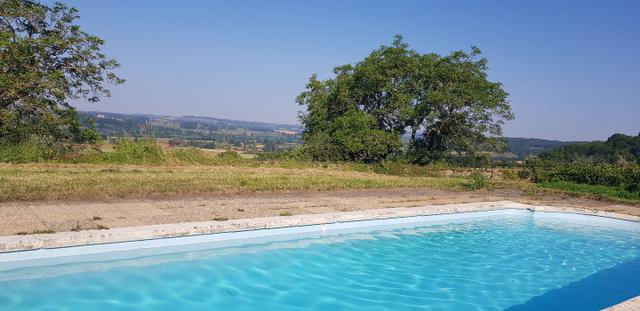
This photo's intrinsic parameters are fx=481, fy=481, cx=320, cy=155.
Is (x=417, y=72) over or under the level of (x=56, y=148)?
over

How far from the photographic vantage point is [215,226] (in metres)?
6.64

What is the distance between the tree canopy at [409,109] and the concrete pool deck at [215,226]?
1074 cm

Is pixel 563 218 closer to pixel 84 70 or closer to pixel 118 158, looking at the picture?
pixel 118 158

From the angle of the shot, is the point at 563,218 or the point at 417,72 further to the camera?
the point at 417,72

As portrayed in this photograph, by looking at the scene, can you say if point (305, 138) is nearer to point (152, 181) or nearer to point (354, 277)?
point (152, 181)

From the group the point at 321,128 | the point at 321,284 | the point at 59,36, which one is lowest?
the point at 321,284

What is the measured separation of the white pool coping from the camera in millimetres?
5250

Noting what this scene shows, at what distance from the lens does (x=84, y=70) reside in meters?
16.5

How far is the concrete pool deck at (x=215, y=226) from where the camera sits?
5.28 meters

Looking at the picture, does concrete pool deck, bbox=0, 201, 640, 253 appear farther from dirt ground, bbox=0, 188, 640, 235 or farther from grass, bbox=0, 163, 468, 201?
grass, bbox=0, 163, 468, 201

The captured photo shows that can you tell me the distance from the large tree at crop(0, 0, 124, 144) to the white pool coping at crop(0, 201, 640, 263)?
9.90 metres

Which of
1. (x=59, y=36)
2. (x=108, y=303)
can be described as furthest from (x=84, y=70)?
(x=108, y=303)

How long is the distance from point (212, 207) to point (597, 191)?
11.6m

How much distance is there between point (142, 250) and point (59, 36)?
1354 cm
